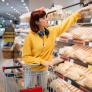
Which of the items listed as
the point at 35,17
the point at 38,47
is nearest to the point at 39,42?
the point at 38,47

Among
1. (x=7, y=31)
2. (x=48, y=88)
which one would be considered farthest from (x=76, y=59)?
(x=7, y=31)

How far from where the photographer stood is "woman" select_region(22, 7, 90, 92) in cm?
346

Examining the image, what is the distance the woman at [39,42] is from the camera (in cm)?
346

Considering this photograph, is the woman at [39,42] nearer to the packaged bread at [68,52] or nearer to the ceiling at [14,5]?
the packaged bread at [68,52]

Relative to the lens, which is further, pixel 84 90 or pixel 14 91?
Result: pixel 14 91

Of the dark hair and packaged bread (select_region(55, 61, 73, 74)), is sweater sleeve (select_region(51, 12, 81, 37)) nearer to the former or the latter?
the dark hair

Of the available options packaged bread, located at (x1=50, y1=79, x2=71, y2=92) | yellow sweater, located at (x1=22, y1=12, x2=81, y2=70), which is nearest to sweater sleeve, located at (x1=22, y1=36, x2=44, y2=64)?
yellow sweater, located at (x1=22, y1=12, x2=81, y2=70)

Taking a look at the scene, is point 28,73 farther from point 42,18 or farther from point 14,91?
point 42,18

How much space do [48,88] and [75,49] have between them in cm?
86

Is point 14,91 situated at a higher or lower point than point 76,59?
lower

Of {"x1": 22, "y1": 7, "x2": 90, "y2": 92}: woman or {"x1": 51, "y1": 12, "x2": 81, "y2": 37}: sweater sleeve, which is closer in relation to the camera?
{"x1": 51, "y1": 12, "x2": 81, "y2": 37}: sweater sleeve

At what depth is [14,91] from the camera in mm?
3209

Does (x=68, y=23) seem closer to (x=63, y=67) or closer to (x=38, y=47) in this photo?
(x=38, y=47)

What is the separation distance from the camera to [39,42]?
11.6 feet
